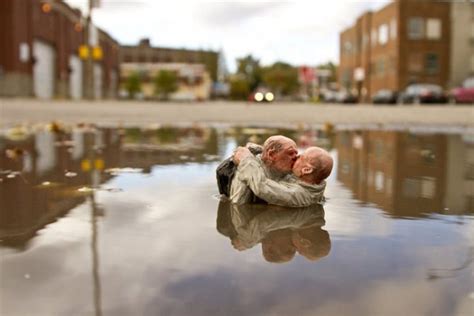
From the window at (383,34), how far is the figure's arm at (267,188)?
62.3 metres

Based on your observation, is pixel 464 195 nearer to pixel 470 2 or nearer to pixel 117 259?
pixel 117 259

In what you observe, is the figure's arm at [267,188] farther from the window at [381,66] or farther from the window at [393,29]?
the window at [381,66]

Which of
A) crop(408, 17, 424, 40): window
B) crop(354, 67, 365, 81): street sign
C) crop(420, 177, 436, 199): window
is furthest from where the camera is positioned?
crop(354, 67, 365, 81): street sign

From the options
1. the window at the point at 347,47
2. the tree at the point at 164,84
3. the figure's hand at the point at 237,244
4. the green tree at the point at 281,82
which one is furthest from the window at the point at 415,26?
the figure's hand at the point at 237,244

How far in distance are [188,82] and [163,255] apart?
99.0m

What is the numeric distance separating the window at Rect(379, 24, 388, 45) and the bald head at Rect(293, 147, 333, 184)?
62.2 meters

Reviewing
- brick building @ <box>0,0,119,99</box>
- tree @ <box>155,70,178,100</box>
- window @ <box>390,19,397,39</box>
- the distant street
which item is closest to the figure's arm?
the distant street

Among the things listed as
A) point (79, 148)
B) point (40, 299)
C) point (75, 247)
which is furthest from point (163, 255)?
point (79, 148)

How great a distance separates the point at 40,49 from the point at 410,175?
41469 millimetres

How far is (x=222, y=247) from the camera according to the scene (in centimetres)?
208

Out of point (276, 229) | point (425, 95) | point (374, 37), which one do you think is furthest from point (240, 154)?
point (374, 37)

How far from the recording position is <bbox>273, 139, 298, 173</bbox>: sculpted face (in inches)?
111

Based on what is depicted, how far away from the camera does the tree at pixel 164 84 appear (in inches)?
3337

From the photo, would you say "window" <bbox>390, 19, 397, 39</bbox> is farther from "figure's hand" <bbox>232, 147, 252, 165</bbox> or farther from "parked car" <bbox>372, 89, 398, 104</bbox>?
"figure's hand" <bbox>232, 147, 252, 165</bbox>
